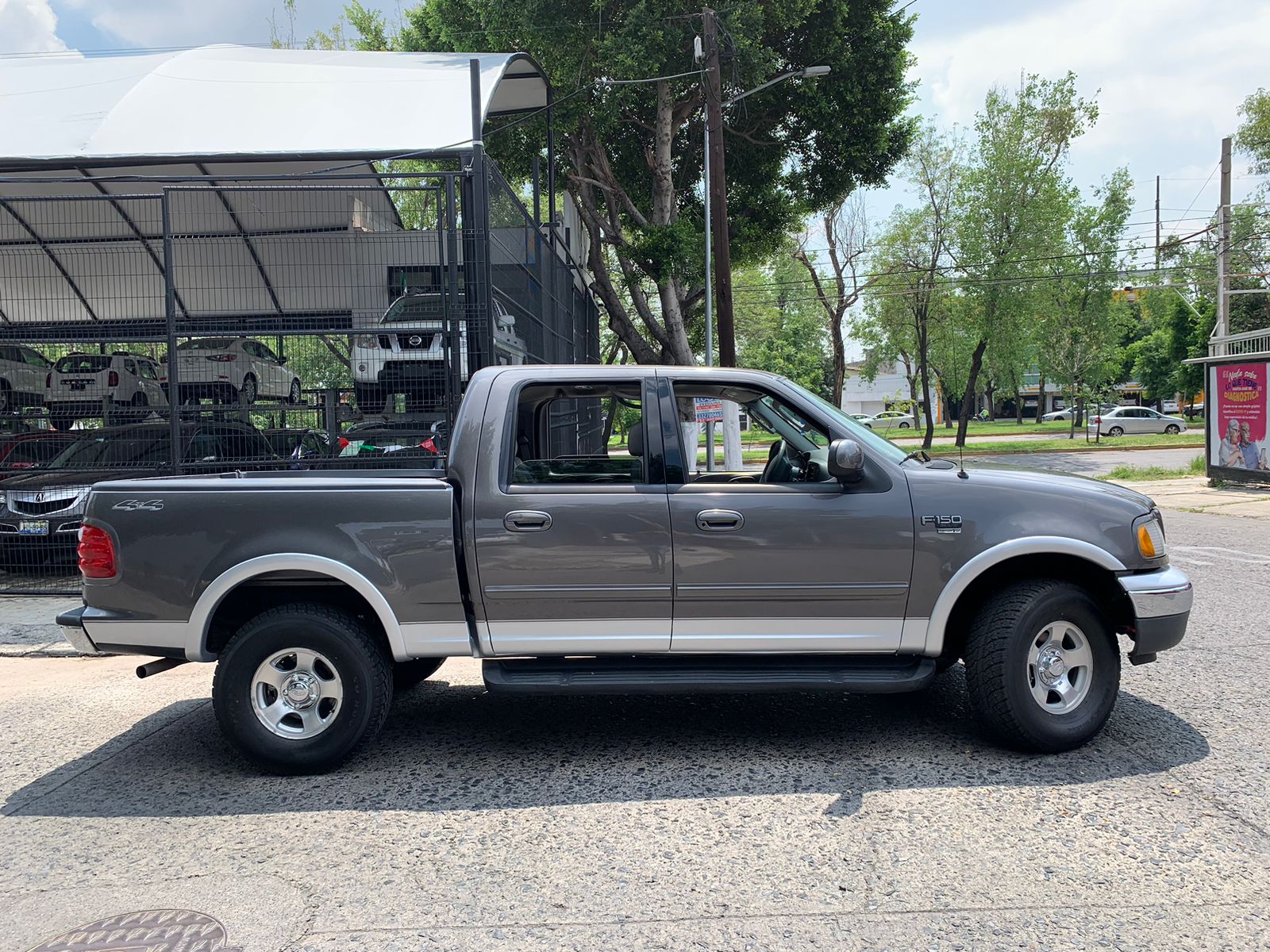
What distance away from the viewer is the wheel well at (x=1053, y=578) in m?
4.74

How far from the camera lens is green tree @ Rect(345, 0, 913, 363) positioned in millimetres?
21297

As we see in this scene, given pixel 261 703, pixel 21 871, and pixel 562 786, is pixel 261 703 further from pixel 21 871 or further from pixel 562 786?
pixel 562 786

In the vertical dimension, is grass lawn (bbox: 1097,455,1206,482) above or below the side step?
below

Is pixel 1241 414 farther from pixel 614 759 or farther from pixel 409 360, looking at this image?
pixel 614 759

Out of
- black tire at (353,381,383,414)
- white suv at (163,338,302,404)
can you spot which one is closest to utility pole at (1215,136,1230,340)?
black tire at (353,381,383,414)

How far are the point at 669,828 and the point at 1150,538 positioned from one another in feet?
8.99

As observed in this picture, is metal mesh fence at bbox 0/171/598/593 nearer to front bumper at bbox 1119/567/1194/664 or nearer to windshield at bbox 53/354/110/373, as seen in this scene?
windshield at bbox 53/354/110/373

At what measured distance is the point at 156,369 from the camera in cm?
1100

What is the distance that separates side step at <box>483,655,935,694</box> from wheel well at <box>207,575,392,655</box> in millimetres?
665

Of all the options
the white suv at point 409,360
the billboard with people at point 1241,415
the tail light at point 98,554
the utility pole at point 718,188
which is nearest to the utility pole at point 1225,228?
the billboard with people at point 1241,415

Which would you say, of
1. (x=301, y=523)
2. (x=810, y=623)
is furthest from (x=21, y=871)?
(x=810, y=623)

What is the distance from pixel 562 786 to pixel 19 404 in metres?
9.61

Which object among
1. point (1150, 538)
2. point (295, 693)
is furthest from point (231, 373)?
point (1150, 538)

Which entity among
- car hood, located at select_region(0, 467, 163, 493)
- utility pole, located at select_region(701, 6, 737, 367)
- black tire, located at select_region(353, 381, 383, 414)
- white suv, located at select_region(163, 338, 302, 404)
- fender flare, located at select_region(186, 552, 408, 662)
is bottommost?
fender flare, located at select_region(186, 552, 408, 662)
